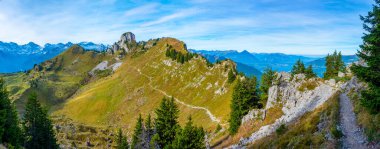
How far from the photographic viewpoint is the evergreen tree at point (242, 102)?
73250 millimetres

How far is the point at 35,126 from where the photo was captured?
59406mm

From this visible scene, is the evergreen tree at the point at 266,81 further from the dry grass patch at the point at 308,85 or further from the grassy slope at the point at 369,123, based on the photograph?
the grassy slope at the point at 369,123

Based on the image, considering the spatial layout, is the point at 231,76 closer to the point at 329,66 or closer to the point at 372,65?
the point at 329,66

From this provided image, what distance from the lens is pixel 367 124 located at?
27.4 meters

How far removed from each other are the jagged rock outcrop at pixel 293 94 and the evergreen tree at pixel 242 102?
3.35m

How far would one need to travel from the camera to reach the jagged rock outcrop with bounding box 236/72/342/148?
54.7m

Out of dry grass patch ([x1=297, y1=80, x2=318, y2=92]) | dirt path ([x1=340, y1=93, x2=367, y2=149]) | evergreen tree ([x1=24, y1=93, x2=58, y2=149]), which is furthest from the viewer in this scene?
dry grass patch ([x1=297, y1=80, x2=318, y2=92])

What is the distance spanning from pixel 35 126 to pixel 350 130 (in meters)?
58.1

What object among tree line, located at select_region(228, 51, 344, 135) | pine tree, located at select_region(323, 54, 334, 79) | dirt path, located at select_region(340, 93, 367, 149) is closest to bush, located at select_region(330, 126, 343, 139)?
dirt path, located at select_region(340, 93, 367, 149)

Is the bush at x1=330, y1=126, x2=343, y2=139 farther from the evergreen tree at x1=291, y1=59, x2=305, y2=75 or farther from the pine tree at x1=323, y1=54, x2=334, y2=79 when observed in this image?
the pine tree at x1=323, y1=54, x2=334, y2=79

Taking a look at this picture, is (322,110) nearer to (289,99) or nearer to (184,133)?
(184,133)

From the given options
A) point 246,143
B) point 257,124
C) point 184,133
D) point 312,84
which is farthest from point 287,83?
point 184,133

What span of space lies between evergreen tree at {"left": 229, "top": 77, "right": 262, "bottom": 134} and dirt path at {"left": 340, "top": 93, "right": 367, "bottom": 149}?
1387 inches

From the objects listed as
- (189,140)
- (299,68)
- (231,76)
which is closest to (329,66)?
(299,68)
